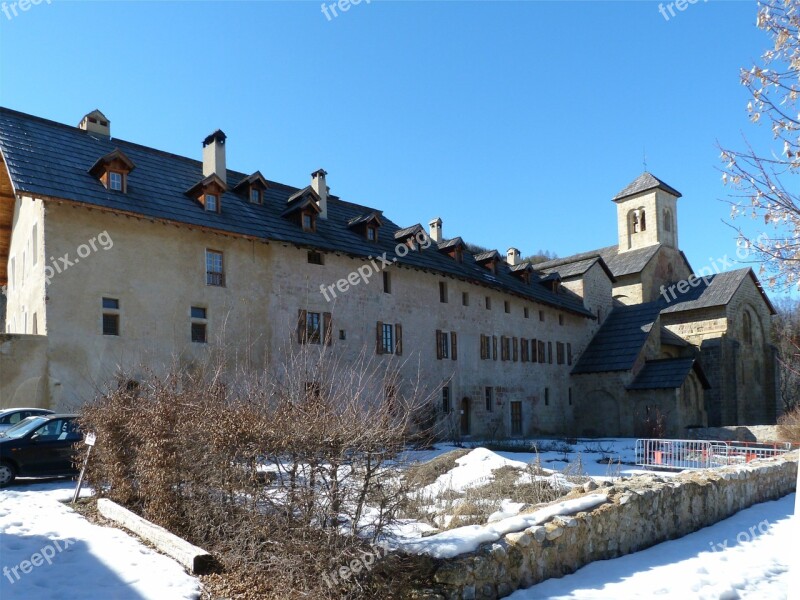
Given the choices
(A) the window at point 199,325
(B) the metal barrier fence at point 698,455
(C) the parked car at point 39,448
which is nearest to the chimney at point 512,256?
(B) the metal barrier fence at point 698,455

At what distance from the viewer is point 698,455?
18094 millimetres

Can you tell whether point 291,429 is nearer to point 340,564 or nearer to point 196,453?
point 340,564

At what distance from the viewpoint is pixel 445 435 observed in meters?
27.2

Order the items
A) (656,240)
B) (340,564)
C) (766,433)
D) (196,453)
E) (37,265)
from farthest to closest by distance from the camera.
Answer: (656,240)
(766,433)
(37,265)
(196,453)
(340,564)

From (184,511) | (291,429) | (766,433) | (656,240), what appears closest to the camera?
(291,429)

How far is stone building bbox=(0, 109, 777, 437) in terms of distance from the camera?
1823cm

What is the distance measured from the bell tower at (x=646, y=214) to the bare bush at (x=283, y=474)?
4518 cm

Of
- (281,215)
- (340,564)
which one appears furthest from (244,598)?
(281,215)

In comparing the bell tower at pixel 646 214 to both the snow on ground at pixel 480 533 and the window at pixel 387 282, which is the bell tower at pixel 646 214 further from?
the snow on ground at pixel 480 533

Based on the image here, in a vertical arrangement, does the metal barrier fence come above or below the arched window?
below

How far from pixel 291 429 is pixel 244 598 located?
1.67 m

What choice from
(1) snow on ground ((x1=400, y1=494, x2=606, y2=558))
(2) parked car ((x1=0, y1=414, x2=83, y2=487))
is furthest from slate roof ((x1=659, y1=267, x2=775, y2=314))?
(2) parked car ((x1=0, y1=414, x2=83, y2=487))

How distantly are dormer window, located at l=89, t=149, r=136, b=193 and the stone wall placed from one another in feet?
55.5

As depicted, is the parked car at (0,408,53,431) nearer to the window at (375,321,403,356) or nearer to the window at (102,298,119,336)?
the window at (102,298,119,336)
